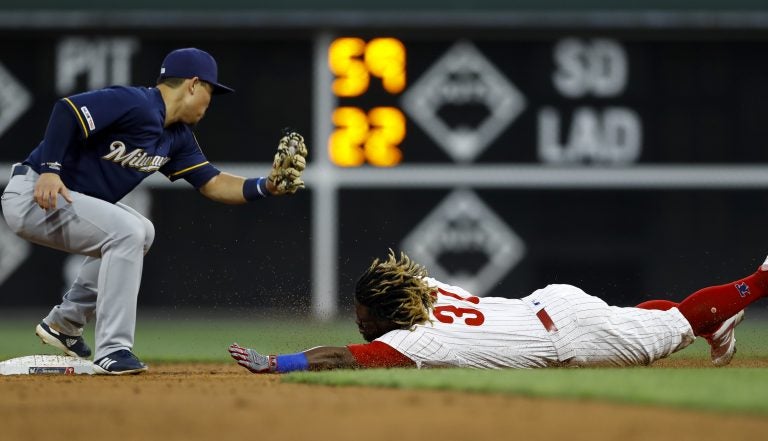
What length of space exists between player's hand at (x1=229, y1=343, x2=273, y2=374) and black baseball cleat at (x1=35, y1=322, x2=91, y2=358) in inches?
47.1

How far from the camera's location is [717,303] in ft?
18.4

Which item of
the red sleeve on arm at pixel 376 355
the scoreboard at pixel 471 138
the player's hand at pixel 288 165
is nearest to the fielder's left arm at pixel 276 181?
the player's hand at pixel 288 165

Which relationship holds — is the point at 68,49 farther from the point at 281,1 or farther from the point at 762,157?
the point at 762,157

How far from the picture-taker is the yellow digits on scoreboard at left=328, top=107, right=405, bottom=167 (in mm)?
10984

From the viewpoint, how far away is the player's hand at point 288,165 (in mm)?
5941

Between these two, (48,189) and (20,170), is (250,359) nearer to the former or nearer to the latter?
(48,189)

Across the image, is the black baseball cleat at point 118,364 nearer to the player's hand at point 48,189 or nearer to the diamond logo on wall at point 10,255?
the player's hand at point 48,189

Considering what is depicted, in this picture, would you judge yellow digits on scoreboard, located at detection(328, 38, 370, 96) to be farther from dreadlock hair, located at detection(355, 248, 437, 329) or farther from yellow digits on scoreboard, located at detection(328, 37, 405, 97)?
dreadlock hair, located at detection(355, 248, 437, 329)

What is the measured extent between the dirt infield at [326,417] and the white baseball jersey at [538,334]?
0.69 metres

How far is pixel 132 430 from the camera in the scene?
365 cm

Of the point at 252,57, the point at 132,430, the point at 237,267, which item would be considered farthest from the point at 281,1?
the point at 132,430

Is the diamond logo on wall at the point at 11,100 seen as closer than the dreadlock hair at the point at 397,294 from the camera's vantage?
No

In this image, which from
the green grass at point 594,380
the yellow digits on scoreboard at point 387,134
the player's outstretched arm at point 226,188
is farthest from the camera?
the yellow digits on scoreboard at point 387,134

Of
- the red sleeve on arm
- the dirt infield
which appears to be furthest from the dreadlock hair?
the dirt infield
